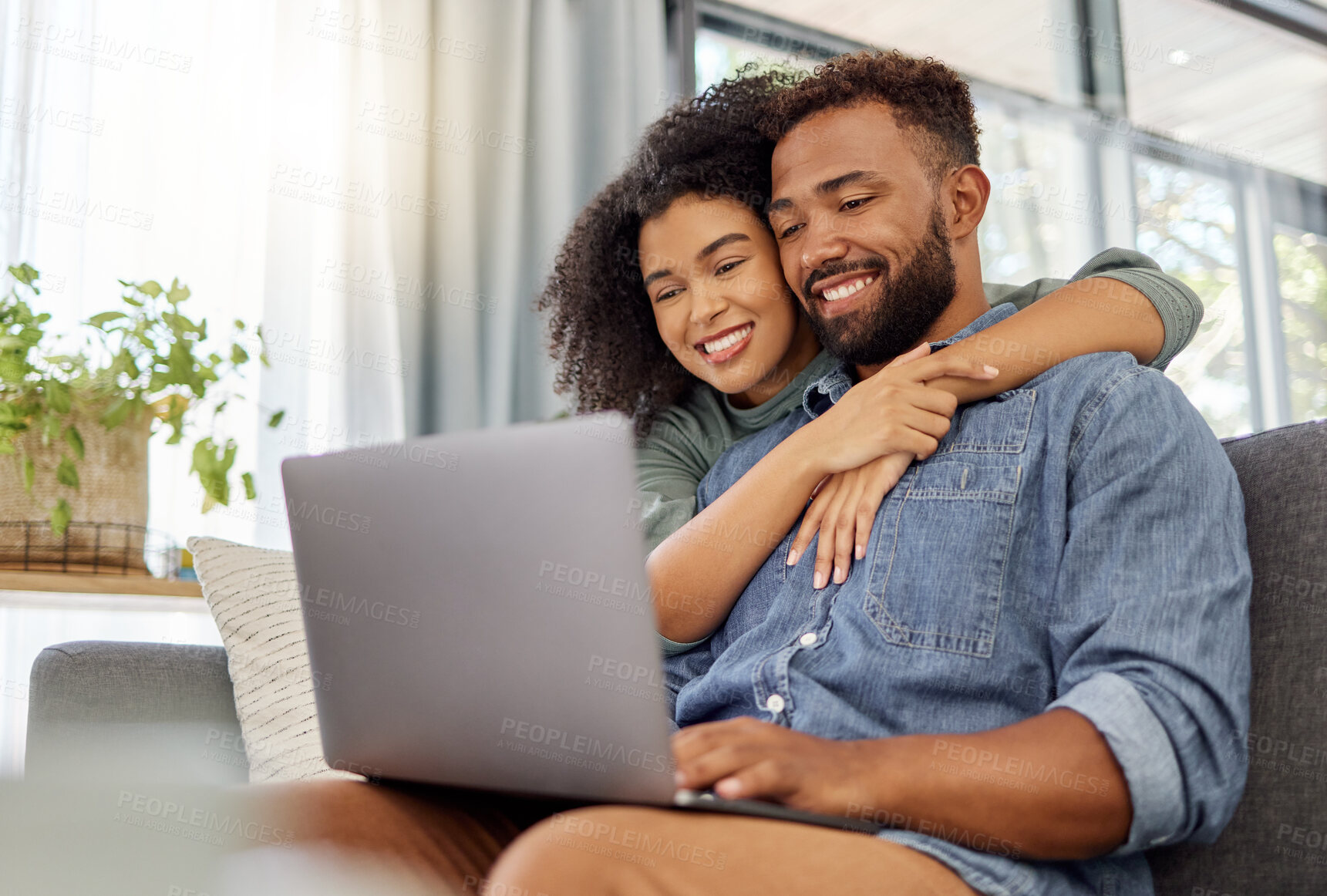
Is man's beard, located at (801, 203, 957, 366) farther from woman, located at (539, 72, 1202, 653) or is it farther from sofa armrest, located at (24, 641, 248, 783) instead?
sofa armrest, located at (24, 641, 248, 783)

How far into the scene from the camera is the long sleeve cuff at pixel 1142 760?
720mm

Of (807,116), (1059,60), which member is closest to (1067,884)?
(807,116)

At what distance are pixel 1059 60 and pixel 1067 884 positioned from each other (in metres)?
2.83

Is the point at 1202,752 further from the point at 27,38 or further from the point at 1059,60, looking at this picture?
the point at 1059,60

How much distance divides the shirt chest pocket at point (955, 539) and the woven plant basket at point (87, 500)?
4.25 ft

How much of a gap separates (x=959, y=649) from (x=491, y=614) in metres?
0.40

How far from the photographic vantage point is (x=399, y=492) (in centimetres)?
79

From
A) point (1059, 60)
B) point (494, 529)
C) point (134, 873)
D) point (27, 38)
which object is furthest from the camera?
point (1059, 60)

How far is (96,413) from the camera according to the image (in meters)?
1.71

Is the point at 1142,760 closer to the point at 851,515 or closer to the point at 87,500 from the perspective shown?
the point at 851,515

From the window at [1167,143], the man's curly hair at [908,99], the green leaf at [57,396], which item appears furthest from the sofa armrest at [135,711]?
the window at [1167,143]

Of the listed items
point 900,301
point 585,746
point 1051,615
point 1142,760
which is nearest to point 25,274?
point 900,301

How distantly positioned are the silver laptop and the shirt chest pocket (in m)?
0.24

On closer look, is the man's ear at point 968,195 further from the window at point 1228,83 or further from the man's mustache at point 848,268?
the window at point 1228,83
